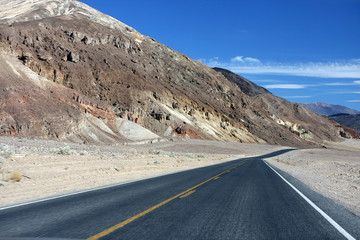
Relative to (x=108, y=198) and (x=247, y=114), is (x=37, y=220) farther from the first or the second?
(x=247, y=114)

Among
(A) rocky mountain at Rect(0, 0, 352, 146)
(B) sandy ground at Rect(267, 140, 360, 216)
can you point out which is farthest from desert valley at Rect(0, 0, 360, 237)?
(A) rocky mountain at Rect(0, 0, 352, 146)

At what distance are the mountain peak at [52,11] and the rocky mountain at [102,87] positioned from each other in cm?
32

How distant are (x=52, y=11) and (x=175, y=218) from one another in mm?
104008

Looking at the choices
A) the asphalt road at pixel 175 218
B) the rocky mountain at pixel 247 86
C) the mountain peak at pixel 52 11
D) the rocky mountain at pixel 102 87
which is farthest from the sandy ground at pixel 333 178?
the rocky mountain at pixel 247 86

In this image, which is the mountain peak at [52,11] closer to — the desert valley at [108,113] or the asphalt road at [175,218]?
the desert valley at [108,113]

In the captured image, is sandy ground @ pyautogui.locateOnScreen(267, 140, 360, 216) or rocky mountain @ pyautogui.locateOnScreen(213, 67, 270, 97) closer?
sandy ground @ pyautogui.locateOnScreen(267, 140, 360, 216)

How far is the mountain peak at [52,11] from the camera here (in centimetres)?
9050

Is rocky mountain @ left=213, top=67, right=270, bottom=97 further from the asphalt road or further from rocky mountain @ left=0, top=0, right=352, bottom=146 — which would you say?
the asphalt road

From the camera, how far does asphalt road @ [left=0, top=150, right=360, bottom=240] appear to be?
616 cm

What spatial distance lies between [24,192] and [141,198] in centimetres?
459

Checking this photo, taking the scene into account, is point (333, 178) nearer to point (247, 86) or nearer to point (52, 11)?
point (52, 11)

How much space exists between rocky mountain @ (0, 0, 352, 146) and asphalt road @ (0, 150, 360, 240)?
39.3m

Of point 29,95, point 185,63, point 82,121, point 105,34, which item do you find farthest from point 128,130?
point 185,63

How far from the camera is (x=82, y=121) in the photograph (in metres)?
53.6
